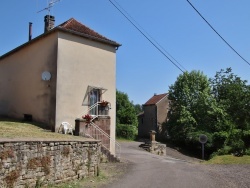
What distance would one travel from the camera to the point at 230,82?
45844mm

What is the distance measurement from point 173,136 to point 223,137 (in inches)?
440

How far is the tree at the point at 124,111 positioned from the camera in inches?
1987

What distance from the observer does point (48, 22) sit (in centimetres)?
2406

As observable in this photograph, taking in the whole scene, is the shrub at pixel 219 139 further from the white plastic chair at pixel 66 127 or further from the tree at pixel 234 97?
the white plastic chair at pixel 66 127

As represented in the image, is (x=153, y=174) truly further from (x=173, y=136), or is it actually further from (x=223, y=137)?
(x=173, y=136)

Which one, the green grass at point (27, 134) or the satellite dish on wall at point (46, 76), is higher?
the satellite dish on wall at point (46, 76)

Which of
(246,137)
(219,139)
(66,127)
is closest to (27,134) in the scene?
(66,127)

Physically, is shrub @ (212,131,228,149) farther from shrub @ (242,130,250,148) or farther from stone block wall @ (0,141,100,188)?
stone block wall @ (0,141,100,188)

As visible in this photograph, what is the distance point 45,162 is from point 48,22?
15082 millimetres

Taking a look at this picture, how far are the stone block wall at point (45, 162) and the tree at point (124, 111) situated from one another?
118 feet

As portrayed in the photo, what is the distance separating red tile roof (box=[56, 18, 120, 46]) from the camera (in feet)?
70.3

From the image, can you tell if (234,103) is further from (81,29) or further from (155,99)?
(81,29)

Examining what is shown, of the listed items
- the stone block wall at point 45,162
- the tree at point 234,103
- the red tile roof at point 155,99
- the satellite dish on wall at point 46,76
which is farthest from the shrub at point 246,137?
the red tile roof at point 155,99

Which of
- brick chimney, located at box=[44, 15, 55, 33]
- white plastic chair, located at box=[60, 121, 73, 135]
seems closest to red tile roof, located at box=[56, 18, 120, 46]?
brick chimney, located at box=[44, 15, 55, 33]
